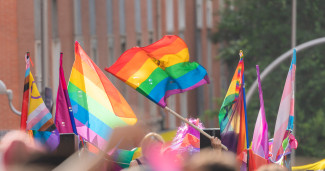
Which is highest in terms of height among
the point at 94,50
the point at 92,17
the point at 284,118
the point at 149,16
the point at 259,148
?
the point at 149,16

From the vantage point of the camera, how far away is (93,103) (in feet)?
30.3

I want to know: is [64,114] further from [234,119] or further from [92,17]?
[92,17]

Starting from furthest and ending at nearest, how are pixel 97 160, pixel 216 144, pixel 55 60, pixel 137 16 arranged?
pixel 137 16
pixel 55 60
pixel 216 144
pixel 97 160

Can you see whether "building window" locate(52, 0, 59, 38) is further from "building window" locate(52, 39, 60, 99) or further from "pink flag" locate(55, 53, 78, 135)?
"pink flag" locate(55, 53, 78, 135)

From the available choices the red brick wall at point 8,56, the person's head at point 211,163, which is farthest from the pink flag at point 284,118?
the red brick wall at point 8,56

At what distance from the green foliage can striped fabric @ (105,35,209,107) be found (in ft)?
61.3

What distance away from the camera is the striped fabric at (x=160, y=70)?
30.8 feet

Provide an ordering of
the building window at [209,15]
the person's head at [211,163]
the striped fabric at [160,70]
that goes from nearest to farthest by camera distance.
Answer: the person's head at [211,163], the striped fabric at [160,70], the building window at [209,15]

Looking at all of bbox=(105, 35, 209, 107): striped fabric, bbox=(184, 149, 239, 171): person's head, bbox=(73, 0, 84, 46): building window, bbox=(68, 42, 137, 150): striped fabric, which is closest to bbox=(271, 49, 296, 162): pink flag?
bbox=(105, 35, 209, 107): striped fabric

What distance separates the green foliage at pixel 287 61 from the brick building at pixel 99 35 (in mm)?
3297

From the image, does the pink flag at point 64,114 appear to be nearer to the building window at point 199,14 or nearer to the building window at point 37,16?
the building window at point 37,16

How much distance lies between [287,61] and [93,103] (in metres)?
21.2

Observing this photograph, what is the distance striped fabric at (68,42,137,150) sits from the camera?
8.79m

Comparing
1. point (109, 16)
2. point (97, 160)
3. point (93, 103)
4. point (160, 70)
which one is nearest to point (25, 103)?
point (93, 103)
